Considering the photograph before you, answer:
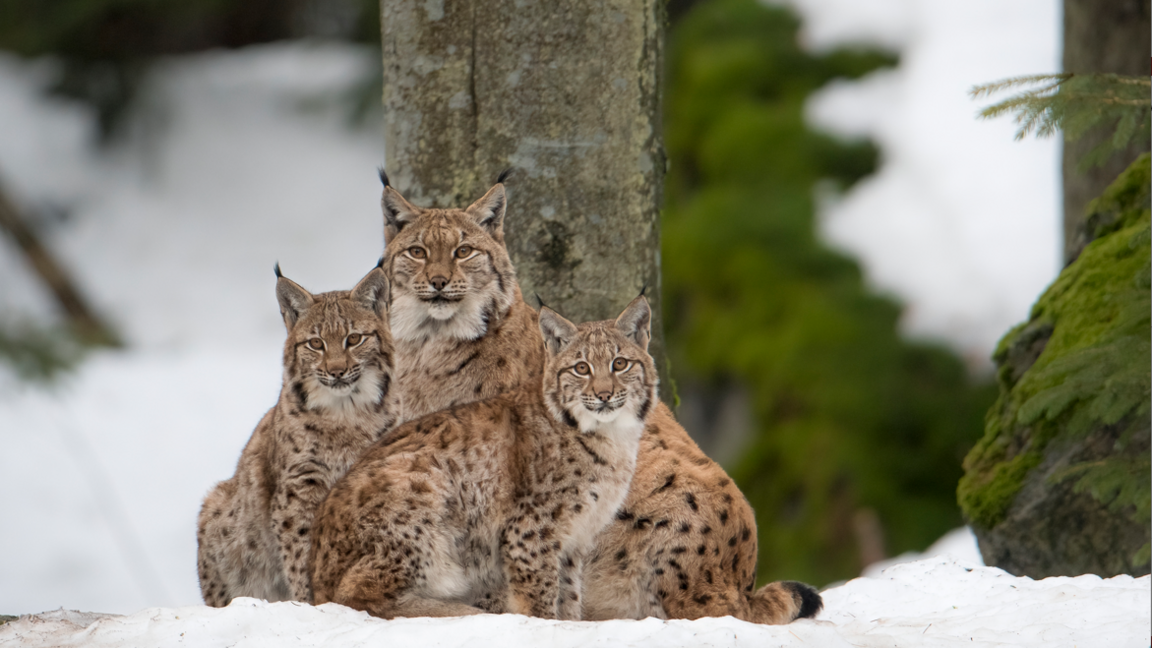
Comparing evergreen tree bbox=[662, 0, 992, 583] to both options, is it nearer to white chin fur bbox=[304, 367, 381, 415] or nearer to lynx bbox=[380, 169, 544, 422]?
lynx bbox=[380, 169, 544, 422]

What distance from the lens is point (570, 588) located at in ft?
15.2

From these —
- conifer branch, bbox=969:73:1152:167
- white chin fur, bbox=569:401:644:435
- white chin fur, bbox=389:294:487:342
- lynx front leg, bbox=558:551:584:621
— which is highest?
conifer branch, bbox=969:73:1152:167

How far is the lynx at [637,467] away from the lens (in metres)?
4.72

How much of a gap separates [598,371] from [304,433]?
120 cm

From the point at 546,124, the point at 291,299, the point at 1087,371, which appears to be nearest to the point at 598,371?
the point at 291,299

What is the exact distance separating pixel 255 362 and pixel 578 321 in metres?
9.55

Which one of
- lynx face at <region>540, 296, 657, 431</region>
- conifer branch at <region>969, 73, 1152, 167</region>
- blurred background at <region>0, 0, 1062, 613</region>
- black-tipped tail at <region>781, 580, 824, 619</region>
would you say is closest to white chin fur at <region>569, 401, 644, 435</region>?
lynx face at <region>540, 296, 657, 431</region>

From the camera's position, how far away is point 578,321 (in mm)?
5738

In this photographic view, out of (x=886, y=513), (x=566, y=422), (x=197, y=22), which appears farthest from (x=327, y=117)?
(x=566, y=422)

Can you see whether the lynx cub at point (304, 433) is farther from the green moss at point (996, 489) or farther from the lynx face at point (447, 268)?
the green moss at point (996, 489)

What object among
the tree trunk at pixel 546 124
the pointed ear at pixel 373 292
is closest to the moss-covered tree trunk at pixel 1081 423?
the tree trunk at pixel 546 124

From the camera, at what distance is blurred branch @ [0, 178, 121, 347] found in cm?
1466

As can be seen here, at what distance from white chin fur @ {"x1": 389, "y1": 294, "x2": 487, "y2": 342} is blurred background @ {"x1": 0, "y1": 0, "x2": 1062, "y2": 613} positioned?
3.65m

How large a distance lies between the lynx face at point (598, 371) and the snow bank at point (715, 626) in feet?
2.90
